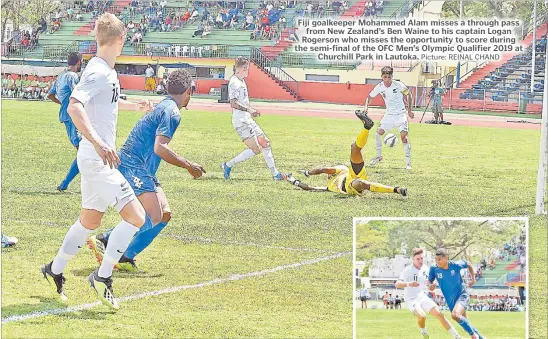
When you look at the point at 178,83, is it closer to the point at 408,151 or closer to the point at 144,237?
the point at 144,237

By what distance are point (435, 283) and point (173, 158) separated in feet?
6.24

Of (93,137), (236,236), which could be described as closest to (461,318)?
(93,137)

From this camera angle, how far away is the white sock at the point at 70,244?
24.1 feet

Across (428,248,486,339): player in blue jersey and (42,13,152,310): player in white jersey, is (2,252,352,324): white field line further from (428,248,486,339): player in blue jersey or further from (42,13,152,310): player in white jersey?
(428,248,486,339): player in blue jersey

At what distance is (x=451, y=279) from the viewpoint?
6871mm

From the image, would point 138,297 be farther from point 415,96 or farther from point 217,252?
point 415,96

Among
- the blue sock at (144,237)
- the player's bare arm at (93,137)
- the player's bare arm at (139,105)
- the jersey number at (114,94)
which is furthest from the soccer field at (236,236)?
the jersey number at (114,94)

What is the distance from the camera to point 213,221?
437 inches

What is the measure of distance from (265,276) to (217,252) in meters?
1.00

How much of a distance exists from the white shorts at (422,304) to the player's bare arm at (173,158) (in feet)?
5.26

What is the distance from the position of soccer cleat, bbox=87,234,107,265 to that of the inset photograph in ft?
6.77

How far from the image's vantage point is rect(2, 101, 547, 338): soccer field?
7.26m

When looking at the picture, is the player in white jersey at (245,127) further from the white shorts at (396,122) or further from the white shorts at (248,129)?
the white shorts at (396,122)

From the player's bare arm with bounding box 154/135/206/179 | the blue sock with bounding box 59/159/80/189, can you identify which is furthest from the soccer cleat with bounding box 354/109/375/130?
the player's bare arm with bounding box 154/135/206/179
